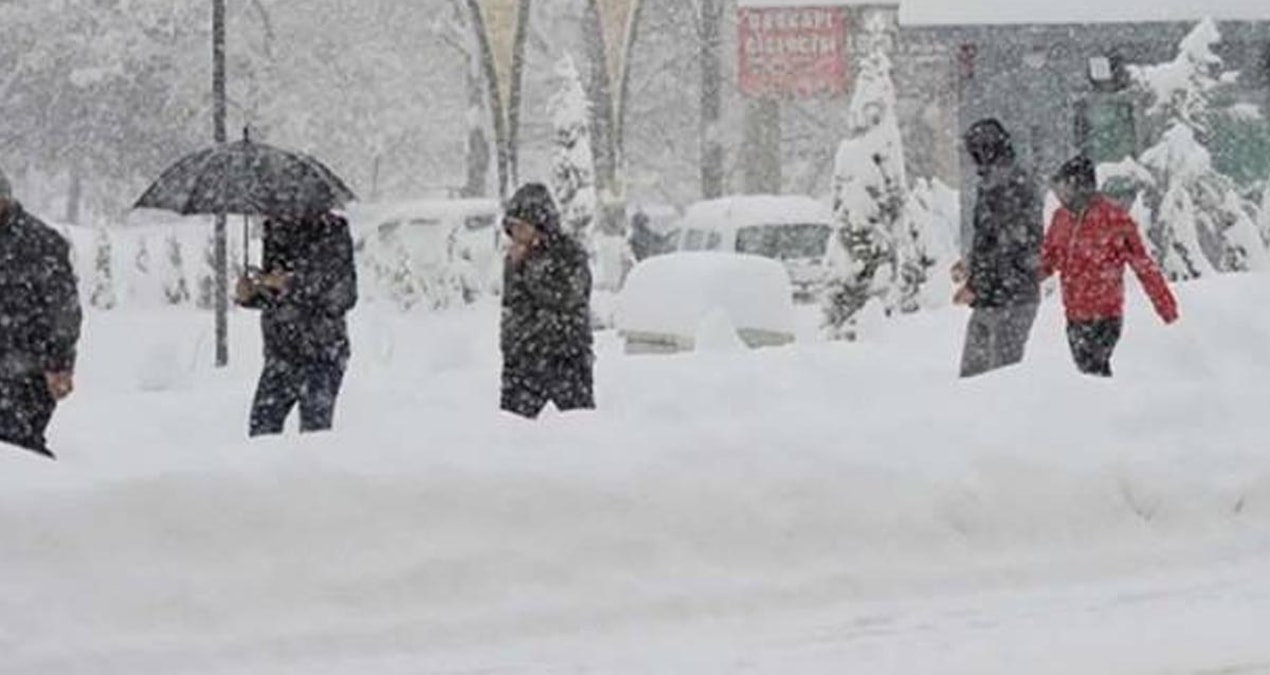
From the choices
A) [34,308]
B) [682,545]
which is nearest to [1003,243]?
[682,545]

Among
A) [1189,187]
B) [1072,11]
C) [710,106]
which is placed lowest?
[1189,187]

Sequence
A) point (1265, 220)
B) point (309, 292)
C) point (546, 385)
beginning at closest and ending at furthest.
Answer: point (546, 385) < point (309, 292) < point (1265, 220)

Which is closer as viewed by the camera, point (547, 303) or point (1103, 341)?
point (547, 303)

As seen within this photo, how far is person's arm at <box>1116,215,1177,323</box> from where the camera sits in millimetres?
11172

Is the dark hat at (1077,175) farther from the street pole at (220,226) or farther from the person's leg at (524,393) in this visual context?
the street pole at (220,226)

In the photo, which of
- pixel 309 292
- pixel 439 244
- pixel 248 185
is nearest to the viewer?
pixel 309 292

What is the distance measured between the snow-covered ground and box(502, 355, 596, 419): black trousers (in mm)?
971

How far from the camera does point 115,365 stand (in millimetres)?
21625

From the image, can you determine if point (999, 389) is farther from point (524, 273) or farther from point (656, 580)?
point (656, 580)

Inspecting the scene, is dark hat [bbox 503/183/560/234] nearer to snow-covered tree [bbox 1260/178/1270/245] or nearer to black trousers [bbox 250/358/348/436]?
black trousers [bbox 250/358/348/436]

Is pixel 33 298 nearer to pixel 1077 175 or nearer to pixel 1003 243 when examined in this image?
pixel 1003 243

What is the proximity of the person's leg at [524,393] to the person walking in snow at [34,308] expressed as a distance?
2242 mm

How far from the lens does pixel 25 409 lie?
8.59m

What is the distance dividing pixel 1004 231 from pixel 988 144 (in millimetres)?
427
